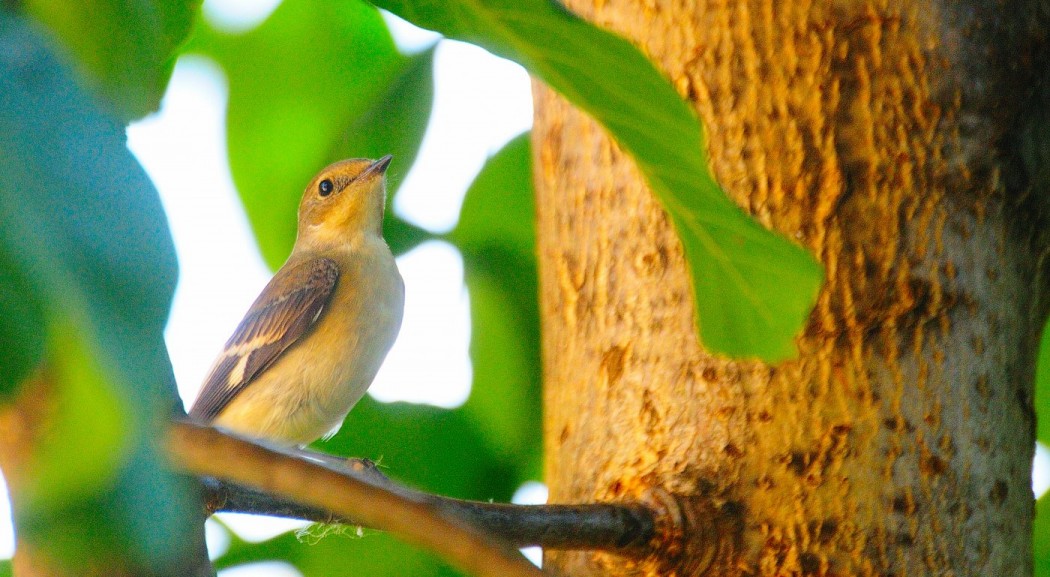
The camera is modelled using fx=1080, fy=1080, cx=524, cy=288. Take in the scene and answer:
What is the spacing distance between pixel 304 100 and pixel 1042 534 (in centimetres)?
130

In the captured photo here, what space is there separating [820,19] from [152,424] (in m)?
1.07

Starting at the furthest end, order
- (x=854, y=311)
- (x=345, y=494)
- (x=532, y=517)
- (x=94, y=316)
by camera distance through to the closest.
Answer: (x=854, y=311) → (x=532, y=517) → (x=345, y=494) → (x=94, y=316)

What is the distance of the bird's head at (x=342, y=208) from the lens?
286cm

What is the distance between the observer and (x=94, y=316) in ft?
1.08

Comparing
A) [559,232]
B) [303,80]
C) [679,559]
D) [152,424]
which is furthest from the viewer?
[303,80]

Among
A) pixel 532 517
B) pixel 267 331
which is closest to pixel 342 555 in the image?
pixel 532 517

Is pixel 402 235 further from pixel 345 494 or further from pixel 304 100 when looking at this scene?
pixel 345 494

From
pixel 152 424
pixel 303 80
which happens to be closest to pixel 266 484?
pixel 152 424

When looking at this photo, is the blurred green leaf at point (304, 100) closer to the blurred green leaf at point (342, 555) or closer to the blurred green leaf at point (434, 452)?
the blurred green leaf at point (434, 452)

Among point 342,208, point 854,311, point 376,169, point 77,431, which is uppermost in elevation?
point 342,208

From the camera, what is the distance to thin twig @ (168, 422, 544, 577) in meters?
0.42

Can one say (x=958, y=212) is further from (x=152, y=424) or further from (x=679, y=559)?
(x=152, y=424)

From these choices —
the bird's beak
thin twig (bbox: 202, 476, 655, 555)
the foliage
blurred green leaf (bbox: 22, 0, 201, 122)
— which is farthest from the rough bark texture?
the bird's beak

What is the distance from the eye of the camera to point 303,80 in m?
1.73
